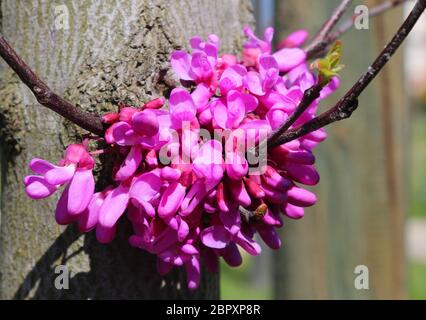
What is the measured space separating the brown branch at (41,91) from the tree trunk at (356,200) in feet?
3.18

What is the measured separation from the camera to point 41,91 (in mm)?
701

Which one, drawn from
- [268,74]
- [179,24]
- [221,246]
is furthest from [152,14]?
[221,246]

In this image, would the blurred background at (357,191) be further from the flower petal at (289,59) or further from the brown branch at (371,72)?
the brown branch at (371,72)

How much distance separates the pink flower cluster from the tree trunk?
827mm

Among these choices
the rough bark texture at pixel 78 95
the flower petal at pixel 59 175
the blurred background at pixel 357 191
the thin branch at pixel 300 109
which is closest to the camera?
the thin branch at pixel 300 109

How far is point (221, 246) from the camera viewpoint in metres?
0.75

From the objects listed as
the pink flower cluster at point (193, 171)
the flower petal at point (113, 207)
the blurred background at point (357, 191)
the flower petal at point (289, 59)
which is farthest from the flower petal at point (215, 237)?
the blurred background at point (357, 191)

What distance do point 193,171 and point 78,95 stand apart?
0.70 ft

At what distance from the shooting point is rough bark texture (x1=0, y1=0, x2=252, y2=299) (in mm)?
841

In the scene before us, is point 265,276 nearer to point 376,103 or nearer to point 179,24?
point 376,103

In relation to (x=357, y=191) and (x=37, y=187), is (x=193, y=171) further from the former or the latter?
(x=357, y=191)

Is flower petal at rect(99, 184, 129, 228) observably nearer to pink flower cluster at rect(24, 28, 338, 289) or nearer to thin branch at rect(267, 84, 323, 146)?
pink flower cluster at rect(24, 28, 338, 289)

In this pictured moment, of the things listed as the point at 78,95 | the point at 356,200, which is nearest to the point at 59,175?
the point at 78,95

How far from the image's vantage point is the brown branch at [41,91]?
0.69 meters
